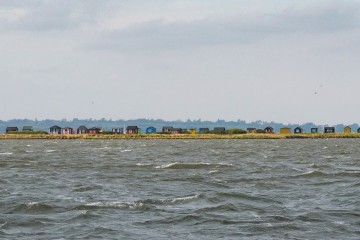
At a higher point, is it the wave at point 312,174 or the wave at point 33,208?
the wave at point 312,174

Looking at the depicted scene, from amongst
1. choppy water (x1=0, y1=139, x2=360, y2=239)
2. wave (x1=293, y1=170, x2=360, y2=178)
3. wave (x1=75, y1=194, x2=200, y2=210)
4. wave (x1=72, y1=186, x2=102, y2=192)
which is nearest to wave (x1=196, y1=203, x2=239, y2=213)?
choppy water (x1=0, y1=139, x2=360, y2=239)

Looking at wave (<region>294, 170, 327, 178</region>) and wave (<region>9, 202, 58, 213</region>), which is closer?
wave (<region>9, 202, 58, 213</region>)

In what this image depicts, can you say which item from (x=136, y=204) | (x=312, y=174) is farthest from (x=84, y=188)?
(x=312, y=174)

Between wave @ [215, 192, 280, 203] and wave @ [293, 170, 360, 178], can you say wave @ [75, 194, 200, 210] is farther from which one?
wave @ [293, 170, 360, 178]

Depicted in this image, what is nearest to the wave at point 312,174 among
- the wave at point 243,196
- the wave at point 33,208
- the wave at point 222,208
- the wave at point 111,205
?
the wave at point 243,196

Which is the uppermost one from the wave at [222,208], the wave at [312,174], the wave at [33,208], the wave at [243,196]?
the wave at [312,174]

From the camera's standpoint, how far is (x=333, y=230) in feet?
84.3

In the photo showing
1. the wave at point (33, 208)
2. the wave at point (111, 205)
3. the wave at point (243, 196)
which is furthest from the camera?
the wave at point (243, 196)

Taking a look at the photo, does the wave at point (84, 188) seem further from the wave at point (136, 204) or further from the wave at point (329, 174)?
the wave at point (329, 174)

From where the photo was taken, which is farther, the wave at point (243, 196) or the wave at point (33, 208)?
the wave at point (243, 196)

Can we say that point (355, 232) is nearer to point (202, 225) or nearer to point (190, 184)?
point (202, 225)

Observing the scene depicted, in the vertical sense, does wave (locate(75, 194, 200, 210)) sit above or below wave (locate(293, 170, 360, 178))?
below

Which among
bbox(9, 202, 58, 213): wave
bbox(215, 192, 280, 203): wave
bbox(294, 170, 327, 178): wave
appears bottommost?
bbox(9, 202, 58, 213): wave

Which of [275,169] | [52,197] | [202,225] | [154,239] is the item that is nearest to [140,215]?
[202,225]
